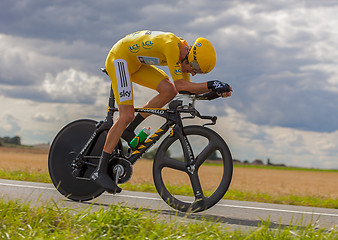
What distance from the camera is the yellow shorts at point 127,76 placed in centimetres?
568

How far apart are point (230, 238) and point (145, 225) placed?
0.73 metres

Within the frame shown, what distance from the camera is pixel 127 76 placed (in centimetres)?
569

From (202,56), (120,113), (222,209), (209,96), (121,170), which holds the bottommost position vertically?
(222,209)

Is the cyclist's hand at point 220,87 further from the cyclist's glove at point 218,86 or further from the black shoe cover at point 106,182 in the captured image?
the black shoe cover at point 106,182

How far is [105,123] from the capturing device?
6145 millimetres

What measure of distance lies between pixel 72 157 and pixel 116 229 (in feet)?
8.96

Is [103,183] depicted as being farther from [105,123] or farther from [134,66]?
[134,66]

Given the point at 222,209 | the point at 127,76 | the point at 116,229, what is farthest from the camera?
the point at 222,209

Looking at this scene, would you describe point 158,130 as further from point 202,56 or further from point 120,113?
point 202,56

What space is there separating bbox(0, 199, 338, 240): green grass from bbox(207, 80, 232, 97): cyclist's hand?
1553 millimetres

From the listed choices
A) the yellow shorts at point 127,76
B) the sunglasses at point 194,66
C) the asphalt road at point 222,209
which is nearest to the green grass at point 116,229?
the asphalt road at point 222,209

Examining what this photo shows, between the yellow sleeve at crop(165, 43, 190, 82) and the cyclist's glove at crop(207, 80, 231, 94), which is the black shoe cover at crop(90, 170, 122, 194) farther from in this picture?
the cyclist's glove at crop(207, 80, 231, 94)

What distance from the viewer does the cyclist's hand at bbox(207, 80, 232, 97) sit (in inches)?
201

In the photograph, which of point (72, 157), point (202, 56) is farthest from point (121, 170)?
point (202, 56)
